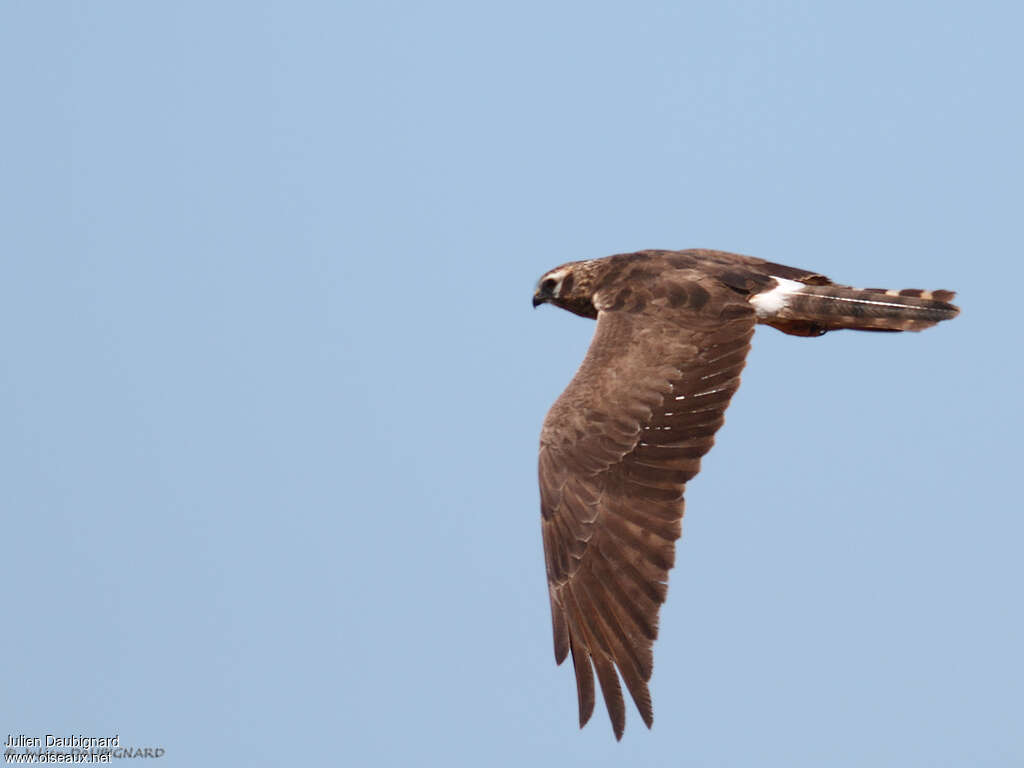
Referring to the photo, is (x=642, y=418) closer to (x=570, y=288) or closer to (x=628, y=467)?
(x=628, y=467)

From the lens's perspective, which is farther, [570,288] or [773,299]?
[570,288]

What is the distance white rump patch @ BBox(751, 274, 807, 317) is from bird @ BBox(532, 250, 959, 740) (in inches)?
0.6

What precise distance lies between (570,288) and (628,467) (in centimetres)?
285

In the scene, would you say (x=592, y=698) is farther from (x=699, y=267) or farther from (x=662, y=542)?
(x=699, y=267)

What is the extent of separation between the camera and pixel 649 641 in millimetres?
12320

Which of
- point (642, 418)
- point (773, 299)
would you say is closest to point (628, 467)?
point (642, 418)

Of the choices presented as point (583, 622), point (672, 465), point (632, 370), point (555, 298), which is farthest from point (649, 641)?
point (555, 298)

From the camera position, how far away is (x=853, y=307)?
1412cm

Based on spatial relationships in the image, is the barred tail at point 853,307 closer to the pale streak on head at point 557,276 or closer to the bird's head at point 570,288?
the bird's head at point 570,288

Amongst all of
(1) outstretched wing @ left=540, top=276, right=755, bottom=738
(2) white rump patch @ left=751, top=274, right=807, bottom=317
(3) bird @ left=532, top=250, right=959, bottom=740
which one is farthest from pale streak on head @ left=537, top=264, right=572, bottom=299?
(2) white rump patch @ left=751, top=274, right=807, bottom=317

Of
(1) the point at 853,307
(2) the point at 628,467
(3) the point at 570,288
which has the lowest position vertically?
(2) the point at 628,467

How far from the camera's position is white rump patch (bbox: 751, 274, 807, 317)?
46.5ft

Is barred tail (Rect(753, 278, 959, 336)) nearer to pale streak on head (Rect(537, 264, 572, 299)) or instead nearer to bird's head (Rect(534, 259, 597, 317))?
bird's head (Rect(534, 259, 597, 317))

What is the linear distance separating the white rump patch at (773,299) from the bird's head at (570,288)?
1562 millimetres
